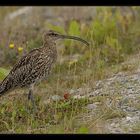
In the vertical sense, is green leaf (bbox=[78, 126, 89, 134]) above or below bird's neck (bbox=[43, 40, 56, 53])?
below

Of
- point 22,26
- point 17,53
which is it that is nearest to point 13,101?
point 17,53

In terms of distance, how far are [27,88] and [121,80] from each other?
199 cm

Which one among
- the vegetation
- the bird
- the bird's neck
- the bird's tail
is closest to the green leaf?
the vegetation

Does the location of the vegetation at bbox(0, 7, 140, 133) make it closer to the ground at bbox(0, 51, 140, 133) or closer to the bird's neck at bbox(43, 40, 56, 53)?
the ground at bbox(0, 51, 140, 133)

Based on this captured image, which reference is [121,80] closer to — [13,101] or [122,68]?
[122,68]

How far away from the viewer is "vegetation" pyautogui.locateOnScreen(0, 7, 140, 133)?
13320 mm

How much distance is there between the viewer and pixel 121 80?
15.3m

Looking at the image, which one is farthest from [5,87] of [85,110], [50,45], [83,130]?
[83,130]

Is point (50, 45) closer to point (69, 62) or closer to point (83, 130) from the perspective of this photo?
point (69, 62)

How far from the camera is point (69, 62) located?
676 inches

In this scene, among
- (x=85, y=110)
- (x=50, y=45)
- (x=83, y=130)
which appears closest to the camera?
(x=83, y=130)

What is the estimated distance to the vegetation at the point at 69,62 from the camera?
13.3 metres

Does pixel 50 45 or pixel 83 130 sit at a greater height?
pixel 50 45

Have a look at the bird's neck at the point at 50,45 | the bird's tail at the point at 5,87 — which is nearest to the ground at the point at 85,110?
the bird's tail at the point at 5,87
